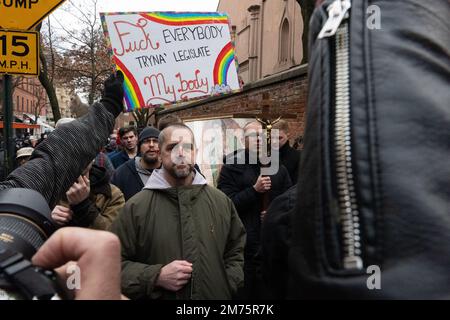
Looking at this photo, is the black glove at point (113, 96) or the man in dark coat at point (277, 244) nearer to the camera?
the man in dark coat at point (277, 244)

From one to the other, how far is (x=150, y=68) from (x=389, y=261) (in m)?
4.28

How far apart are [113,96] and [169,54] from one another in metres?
3.39

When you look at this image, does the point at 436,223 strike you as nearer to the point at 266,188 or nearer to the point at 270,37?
the point at 266,188

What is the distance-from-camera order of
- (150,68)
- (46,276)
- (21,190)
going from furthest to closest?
1. (150,68)
2. (21,190)
3. (46,276)

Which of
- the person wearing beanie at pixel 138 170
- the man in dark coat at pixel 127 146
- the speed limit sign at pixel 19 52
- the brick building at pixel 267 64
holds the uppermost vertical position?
the brick building at pixel 267 64

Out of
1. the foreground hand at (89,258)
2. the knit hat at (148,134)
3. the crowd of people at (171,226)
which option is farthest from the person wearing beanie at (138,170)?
the foreground hand at (89,258)

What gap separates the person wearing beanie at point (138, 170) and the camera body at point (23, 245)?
11.4 feet

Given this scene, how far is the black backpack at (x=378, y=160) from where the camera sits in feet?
1.36

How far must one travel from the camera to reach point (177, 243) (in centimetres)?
270

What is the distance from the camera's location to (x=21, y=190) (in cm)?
90

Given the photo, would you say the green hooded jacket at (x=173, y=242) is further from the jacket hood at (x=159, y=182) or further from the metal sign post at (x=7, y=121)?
the metal sign post at (x=7, y=121)

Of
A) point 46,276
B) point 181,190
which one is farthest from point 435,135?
point 181,190

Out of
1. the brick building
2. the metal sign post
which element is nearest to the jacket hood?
the metal sign post

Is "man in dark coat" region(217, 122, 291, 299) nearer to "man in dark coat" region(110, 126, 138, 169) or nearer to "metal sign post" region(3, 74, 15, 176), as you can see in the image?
"metal sign post" region(3, 74, 15, 176)
